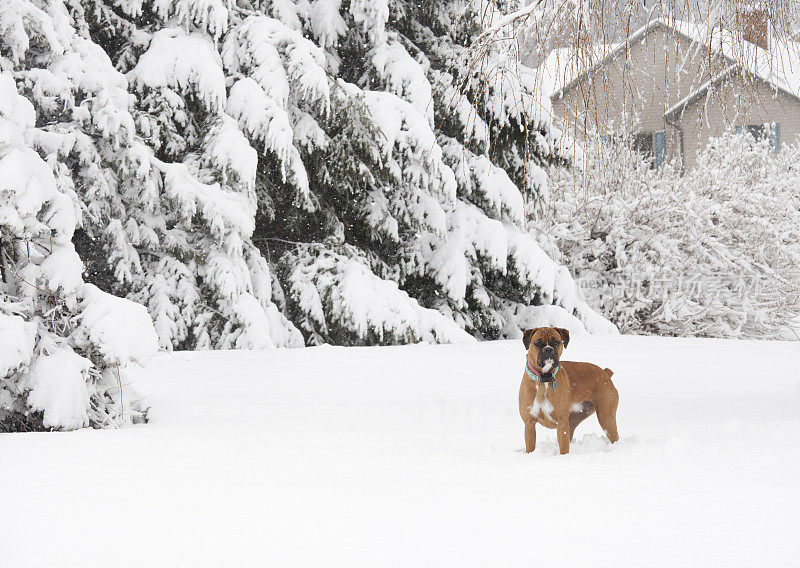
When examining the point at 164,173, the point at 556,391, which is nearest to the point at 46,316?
the point at 556,391

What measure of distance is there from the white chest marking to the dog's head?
0.13 meters

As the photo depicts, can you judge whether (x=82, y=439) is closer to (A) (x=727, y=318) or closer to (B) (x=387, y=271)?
(B) (x=387, y=271)

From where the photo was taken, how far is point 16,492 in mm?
3568

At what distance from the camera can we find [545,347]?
4090 mm

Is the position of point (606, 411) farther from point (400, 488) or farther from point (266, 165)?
point (266, 165)

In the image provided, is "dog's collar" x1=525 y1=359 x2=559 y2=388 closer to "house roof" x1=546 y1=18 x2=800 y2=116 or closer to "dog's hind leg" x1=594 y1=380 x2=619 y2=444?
"dog's hind leg" x1=594 y1=380 x2=619 y2=444

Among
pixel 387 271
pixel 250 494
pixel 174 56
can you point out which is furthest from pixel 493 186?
pixel 250 494

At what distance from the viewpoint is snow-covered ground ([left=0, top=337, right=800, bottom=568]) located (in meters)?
2.78

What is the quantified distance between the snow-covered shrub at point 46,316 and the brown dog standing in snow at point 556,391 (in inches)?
94.4

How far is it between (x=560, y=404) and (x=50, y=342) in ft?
10.3

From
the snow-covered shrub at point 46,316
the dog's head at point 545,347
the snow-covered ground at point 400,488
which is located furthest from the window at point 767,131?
the snow-covered shrub at point 46,316

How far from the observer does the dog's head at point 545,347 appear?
161 inches

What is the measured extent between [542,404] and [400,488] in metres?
0.98

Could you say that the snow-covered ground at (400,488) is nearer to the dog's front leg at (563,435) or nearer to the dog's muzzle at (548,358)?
the dog's front leg at (563,435)
